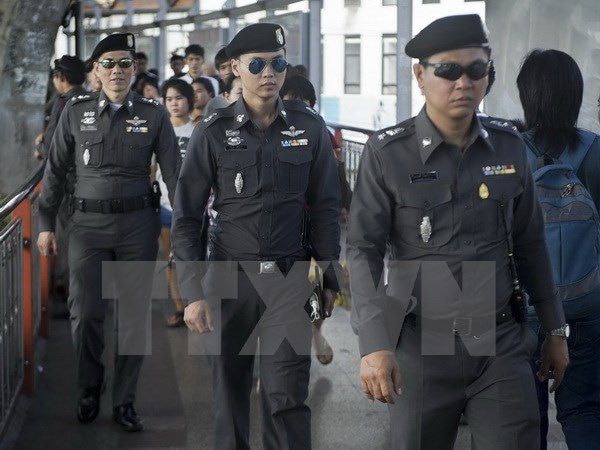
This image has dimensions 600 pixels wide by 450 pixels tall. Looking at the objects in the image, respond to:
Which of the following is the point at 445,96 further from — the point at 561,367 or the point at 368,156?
the point at 561,367

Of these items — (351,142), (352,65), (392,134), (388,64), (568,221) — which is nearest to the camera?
(392,134)

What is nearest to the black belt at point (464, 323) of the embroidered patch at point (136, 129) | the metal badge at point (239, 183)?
the metal badge at point (239, 183)

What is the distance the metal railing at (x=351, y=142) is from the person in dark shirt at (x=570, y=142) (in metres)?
8.17

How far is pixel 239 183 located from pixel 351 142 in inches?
325

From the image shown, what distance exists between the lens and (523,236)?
12.6 ft

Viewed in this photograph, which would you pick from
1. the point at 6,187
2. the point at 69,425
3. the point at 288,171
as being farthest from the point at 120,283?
the point at 6,187

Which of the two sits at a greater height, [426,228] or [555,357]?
[426,228]

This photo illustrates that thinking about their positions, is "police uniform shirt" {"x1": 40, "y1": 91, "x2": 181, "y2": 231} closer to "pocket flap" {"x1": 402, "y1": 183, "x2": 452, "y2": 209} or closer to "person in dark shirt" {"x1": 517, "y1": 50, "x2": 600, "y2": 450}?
"person in dark shirt" {"x1": 517, "y1": 50, "x2": 600, "y2": 450}

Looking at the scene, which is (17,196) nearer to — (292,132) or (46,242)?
(46,242)

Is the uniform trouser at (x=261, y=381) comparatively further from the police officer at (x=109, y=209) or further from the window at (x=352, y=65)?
the window at (x=352, y=65)

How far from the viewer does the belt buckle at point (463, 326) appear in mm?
3660

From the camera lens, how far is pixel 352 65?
1492 centimetres

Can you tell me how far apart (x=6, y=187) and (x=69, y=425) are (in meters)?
6.77

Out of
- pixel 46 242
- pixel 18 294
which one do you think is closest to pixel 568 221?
pixel 46 242
